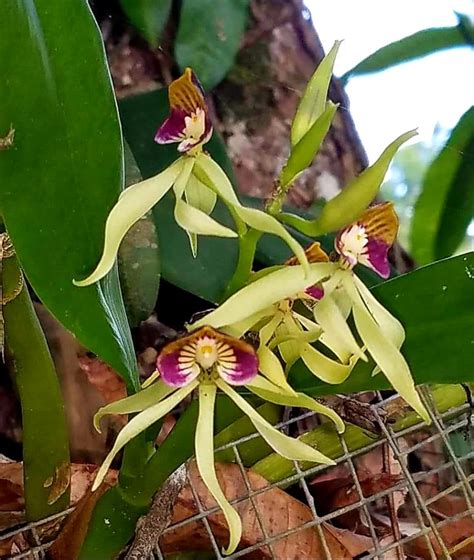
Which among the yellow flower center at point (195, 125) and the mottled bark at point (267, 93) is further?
the mottled bark at point (267, 93)

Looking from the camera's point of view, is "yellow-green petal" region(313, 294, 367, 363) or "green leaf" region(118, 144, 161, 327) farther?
"green leaf" region(118, 144, 161, 327)

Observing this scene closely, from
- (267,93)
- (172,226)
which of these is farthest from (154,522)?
(267,93)

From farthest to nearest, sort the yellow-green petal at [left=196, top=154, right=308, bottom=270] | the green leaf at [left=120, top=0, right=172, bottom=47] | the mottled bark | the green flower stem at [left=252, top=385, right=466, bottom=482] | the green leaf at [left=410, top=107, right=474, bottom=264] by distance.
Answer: the green leaf at [left=410, top=107, right=474, bottom=264] → the mottled bark → the green leaf at [left=120, top=0, right=172, bottom=47] → the green flower stem at [left=252, top=385, right=466, bottom=482] → the yellow-green petal at [left=196, top=154, right=308, bottom=270]

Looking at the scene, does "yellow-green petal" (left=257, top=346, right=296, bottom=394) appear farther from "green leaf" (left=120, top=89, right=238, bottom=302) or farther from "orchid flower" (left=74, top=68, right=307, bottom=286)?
"green leaf" (left=120, top=89, right=238, bottom=302)

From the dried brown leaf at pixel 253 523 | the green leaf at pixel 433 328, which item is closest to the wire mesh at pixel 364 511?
the dried brown leaf at pixel 253 523

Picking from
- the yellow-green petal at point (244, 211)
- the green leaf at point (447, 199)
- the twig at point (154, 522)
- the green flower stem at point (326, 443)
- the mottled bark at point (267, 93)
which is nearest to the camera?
the yellow-green petal at point (244, 211)

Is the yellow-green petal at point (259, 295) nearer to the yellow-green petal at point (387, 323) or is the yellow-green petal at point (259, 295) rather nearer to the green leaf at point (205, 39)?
the yellow-green petal at point (387, 323)

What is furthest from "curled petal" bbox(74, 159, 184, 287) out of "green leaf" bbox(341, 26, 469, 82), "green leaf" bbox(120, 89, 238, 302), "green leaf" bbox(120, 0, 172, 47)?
"green leaf" bbox(341, 26, 469, 82)
